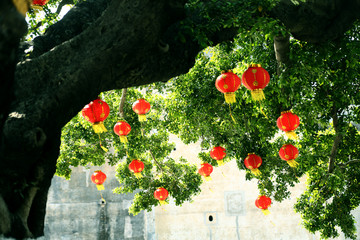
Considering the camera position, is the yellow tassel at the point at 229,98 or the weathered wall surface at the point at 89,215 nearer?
the yellow tassel at the point at 229,98

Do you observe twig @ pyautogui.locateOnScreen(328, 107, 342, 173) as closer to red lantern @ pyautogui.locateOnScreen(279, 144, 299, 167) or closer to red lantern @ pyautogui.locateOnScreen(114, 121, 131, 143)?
red lantern @ pyautogui.locateOnScreen(279, 144, 299, 167)

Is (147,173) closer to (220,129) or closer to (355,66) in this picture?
(220,129)

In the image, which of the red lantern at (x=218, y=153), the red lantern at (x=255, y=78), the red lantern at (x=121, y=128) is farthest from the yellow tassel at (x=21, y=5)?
the red lantern at (x=218, y=153)

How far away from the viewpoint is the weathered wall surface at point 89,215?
13547 millimetres

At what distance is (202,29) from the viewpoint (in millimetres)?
3857

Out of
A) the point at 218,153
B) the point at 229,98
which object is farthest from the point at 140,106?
the point at 229,98

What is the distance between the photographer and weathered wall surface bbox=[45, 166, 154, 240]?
44.4 feet

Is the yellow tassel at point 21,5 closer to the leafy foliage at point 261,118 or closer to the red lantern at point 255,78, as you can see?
the leafy foliage at point 261,118

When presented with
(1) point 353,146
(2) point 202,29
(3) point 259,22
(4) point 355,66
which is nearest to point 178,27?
(2) point 202,29

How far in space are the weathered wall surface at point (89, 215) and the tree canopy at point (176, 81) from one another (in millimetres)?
5285

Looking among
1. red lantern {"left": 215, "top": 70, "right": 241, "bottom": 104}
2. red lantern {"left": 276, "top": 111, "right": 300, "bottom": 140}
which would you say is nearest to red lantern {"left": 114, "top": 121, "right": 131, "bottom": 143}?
red lantern {"left": 215, "top": 70, "right": 241, "bottom": 104}

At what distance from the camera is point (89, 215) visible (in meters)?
13.7

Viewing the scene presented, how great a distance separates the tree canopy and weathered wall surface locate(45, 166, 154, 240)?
5285mm

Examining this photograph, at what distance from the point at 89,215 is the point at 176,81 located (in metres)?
8.58
